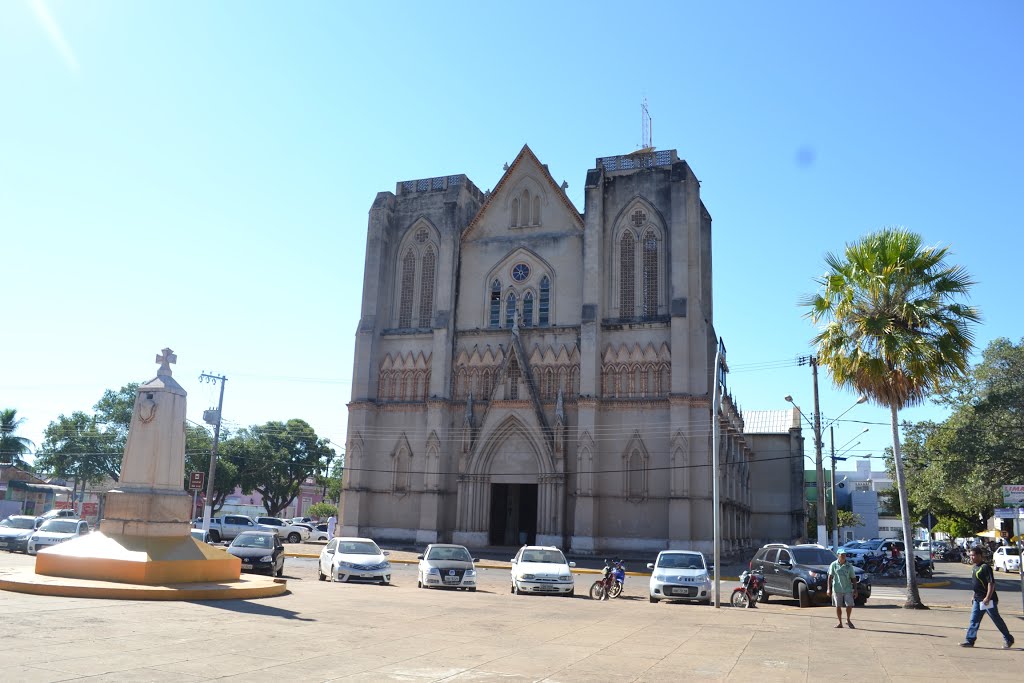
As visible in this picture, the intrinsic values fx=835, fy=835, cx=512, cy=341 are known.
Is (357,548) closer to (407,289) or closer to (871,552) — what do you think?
(407,289)

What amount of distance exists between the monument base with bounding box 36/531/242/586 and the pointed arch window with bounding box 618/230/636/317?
2893cm

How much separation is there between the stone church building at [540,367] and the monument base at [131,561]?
25.2 m

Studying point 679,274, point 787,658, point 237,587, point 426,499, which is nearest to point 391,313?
point 426,499

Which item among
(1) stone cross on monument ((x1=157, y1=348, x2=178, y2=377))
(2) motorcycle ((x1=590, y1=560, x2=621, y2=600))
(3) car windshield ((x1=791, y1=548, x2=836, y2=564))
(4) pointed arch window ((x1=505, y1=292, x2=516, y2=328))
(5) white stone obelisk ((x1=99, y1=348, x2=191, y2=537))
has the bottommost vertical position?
(2) motorcycle ((x1=590, y1=560, x2=621, y2=600))

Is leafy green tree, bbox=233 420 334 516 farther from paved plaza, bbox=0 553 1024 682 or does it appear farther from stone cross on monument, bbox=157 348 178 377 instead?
paved plaza, bbox=0 553 1024 682

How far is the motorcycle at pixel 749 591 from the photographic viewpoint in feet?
69.9

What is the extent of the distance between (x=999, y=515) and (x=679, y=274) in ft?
76.0

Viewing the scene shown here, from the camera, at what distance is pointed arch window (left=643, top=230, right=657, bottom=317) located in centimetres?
4231

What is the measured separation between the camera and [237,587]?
634 inches

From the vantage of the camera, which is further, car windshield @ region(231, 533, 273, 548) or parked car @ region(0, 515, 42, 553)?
parked car @ region(0, 515, 42, 553)

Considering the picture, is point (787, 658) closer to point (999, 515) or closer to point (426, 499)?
point (999, 515)

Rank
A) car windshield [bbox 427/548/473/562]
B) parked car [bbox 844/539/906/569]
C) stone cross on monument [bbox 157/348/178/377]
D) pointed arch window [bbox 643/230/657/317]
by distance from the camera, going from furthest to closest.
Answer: pointed arch window [bbox 643/230/657/317]
parked car [bbox 844/539/906/569]
car windshield [bbox 427/548/473/562]
stone cross on monument [bbox 157/348/178/377]

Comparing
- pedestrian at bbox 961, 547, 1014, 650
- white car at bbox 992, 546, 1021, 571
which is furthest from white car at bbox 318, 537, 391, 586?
white car at bbox 992, 546, 1021, 571

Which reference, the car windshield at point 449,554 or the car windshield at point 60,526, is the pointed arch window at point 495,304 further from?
the car windshield at point 60,526
